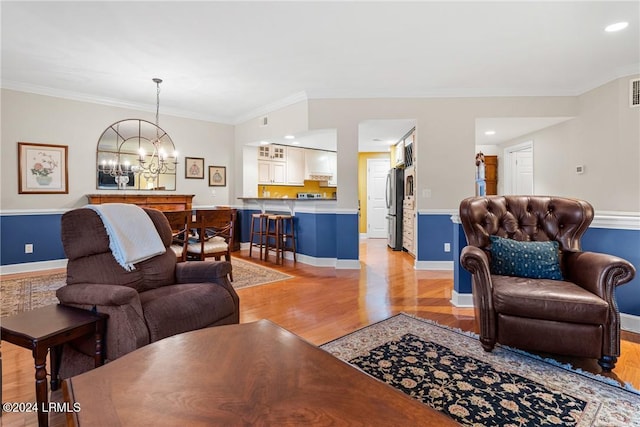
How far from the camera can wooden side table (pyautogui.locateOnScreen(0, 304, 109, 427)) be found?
1.34 meters

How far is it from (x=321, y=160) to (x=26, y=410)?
7.12m

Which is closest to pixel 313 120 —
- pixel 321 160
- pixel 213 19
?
pixel 213 19

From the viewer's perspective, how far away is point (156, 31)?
9.96 feet

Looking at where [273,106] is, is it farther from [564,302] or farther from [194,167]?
[564,302]

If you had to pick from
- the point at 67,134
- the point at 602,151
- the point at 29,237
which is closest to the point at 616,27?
the point at 602,151

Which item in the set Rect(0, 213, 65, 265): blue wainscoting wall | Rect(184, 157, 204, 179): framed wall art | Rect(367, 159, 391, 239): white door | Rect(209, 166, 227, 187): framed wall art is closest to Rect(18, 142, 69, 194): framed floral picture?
Rect(0, 213, 65, 265): blue wainscoting wall

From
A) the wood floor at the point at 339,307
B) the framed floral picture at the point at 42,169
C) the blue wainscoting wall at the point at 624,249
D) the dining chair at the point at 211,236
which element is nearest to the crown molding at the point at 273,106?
the dining chair at the point at 211,236

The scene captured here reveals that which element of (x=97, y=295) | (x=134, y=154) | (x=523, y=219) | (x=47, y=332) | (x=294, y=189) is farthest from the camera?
(x=294, y=189)

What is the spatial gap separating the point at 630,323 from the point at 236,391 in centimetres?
311

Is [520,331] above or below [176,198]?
below

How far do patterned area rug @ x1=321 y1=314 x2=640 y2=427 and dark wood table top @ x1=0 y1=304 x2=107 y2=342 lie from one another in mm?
1434

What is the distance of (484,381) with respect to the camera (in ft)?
5.90

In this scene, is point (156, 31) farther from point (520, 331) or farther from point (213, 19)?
point (520, 331)

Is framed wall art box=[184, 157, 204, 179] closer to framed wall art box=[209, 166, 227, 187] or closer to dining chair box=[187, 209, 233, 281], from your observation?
framed wall art box=[209, 166, 227, 187]
